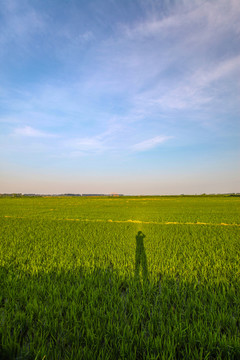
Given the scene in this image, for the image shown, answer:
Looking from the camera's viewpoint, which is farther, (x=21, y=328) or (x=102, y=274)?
(x=102, y=274)

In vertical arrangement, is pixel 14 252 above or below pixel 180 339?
below

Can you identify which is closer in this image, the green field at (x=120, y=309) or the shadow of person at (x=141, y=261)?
the green field at (x=120, y=309)

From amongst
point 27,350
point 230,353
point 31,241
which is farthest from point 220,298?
point 31,241

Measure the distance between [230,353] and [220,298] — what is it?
1121 millimetres

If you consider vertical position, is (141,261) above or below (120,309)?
below

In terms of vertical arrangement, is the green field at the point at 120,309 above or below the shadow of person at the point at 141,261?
above

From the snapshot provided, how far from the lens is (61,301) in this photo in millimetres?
2801

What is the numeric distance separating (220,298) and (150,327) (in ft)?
4.92

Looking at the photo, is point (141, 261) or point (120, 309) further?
point (141, 261)

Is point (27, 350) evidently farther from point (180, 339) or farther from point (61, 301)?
point (180, 339)

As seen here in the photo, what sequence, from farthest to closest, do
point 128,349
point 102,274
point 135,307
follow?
point 102,274
point 135,307
point 128,349

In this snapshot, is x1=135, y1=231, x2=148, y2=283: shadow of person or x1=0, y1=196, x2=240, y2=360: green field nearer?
x1=0, y1=196, x2=240, y2=360: green field

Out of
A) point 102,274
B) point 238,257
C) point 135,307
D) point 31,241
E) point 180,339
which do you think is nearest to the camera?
point 180,339

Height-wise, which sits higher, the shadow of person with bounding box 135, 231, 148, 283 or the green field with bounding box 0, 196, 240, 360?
the green field with bounding box 0, 196, 240, 360
